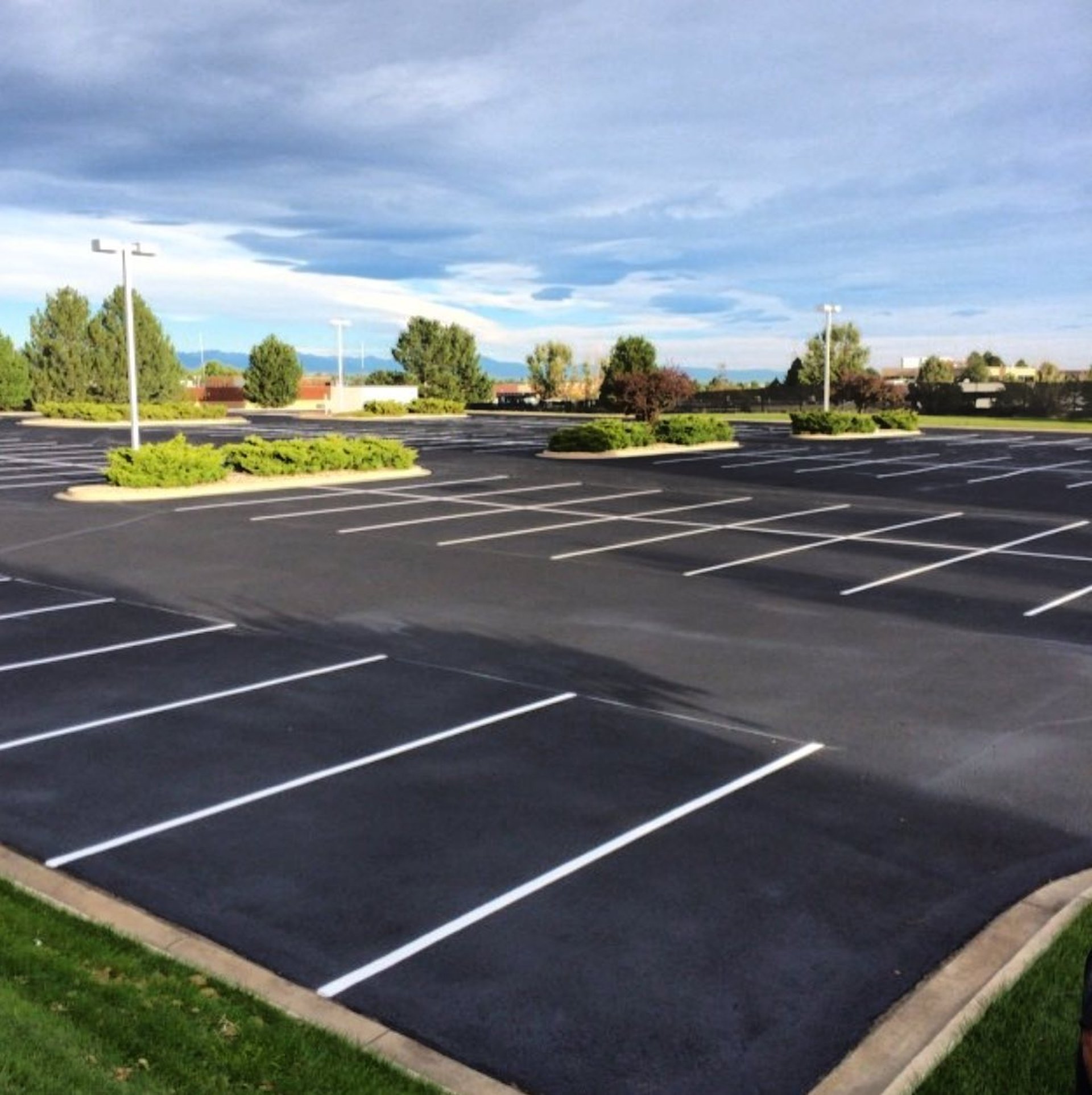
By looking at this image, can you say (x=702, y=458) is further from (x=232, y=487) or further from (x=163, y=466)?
(x=163, y=466)

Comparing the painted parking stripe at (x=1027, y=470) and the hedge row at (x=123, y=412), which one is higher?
the hedge row at (x=123, y=412)

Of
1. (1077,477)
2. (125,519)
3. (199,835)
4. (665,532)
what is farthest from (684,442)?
(199,835)

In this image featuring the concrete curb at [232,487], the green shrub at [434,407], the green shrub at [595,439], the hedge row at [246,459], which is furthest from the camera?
the green shrub at [434,407]

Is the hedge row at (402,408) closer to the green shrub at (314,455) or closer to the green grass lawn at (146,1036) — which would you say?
the green shrub at (314,455)

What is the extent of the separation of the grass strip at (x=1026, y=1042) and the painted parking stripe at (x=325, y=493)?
18674mm

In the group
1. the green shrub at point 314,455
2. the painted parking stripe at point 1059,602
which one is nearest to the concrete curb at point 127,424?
the green shrub at point 314,455

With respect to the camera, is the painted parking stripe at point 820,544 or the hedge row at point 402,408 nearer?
the painted parking stripe at point 820,544

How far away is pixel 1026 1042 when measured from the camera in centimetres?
422

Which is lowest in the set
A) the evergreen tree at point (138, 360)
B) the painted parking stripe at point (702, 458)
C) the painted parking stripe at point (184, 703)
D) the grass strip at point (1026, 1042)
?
the grass strip at point (1026, 1042)

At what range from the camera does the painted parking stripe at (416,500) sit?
2061 cm

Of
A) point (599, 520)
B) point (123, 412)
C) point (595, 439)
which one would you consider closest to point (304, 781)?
point (599, 520)

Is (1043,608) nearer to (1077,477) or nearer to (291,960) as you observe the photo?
(291,960)

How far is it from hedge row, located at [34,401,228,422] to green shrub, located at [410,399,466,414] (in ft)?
43.9

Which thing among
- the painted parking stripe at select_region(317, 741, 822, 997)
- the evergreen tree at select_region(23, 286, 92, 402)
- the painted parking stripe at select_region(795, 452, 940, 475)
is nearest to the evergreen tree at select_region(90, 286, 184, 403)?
the evergreen tree at select_region(23, 286, 92, 402)
